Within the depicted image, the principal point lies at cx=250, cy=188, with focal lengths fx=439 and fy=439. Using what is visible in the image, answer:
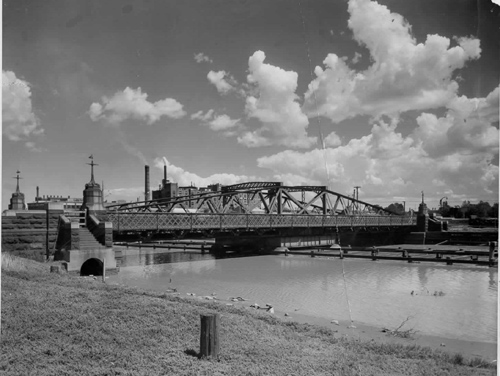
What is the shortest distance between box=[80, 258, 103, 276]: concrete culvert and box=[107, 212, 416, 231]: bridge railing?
9.97 feet

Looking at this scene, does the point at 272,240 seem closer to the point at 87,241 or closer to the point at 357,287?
the point at 357,287

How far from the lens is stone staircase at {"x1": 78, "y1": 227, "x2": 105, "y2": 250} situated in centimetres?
1948

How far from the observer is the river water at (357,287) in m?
14.1

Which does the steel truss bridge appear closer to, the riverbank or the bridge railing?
the bridge railing

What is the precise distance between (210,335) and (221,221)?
2707cm

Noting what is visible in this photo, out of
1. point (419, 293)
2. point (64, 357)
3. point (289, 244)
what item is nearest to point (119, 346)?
point (64, 357)

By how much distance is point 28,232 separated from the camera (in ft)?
46.9

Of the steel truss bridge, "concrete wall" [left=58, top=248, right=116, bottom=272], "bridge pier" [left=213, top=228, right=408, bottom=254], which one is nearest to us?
"concrete wall" [left=58, top=248, right=116, bottom=272]

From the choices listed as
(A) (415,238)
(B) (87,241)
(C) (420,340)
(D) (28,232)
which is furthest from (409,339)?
(A) (415,238)

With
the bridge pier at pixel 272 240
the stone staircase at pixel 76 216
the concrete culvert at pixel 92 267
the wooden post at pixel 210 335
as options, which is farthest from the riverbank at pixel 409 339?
the bridge pier at pixel 272 240

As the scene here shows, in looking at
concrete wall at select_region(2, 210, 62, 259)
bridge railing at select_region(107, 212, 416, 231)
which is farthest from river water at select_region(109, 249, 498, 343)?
concrete wall at select_region(2, 210, 62, 259)

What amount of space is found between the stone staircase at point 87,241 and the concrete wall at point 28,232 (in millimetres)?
3026

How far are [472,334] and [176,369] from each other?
9.21 m

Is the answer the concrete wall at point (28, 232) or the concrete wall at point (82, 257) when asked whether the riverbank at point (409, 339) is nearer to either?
the concrete wall at point (28, 232)
